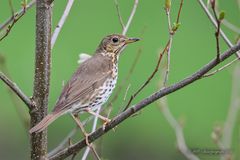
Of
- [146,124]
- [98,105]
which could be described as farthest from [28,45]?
[98,105]

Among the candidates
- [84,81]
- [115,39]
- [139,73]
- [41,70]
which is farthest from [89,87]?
[139,73]

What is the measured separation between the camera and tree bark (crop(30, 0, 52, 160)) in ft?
12.3

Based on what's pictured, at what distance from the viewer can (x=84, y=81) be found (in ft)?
15.6

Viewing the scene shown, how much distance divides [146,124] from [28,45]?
70.4 inches

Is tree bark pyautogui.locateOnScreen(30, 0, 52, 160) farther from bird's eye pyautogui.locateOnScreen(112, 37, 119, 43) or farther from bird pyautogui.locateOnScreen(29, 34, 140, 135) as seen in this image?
bird's eye pyautogui.locateOnScreen(112, 37, 119, 43)

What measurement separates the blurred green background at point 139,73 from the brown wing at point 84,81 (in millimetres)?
2717

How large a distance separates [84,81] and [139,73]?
13.7 feet

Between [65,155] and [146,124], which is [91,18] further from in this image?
[65,155]

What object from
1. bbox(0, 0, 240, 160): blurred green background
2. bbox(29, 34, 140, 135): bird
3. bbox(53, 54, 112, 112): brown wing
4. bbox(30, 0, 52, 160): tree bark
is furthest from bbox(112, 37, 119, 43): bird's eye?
bbox(0, 0, 240, 160): blurred green background

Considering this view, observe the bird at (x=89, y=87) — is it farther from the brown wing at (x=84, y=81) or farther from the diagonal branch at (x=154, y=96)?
the diagonal branch at (x=154, y=96)

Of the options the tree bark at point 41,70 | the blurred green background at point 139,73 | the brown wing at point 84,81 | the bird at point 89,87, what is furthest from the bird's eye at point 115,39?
the blurred green background at point 139,73

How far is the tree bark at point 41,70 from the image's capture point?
3736 mm

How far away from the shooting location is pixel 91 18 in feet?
33.5

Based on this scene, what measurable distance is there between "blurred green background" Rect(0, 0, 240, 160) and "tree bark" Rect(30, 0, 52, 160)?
12.7ft
